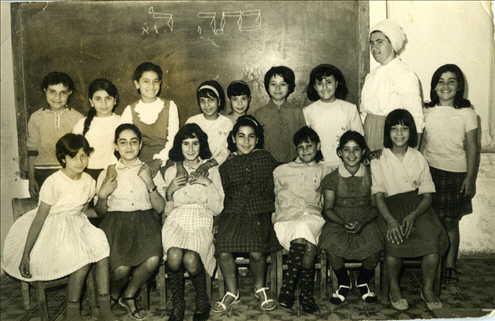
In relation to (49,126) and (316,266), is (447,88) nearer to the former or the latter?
(316,266)

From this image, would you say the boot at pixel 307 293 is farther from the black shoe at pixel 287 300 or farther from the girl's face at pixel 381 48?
the girl's face at pixel 381 48

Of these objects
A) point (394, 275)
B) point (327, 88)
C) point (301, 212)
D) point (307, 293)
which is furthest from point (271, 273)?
point (327, 88)

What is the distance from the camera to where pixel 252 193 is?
132 inches

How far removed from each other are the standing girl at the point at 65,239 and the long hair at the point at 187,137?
25.1 inches

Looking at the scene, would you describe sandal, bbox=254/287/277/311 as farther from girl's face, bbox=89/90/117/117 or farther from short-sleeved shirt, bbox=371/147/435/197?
girl's face, bbox=89/90/117/117

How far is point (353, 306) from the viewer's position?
3.24 metres

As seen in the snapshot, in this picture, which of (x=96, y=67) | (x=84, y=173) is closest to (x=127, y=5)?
(x=96, y=67)

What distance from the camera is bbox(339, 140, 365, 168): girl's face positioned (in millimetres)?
3381

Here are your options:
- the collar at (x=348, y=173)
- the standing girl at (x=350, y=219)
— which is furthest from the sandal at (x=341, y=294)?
the collar at (x=348, y=173)

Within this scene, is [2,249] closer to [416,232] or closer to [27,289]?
[27,289]

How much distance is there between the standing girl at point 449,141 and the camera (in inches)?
139

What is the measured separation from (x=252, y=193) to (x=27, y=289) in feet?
5.62

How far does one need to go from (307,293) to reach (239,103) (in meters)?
1.48

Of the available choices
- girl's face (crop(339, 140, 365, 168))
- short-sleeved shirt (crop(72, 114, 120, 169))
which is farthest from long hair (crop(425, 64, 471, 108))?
short-sleeved shirt (crop(72, 114, 120, 169))
